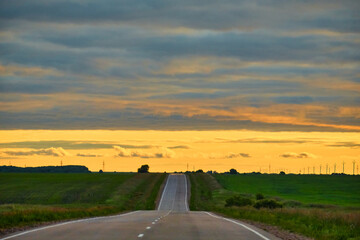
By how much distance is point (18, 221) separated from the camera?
38062 mm

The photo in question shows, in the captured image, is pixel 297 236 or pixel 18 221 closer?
pixel 297 236

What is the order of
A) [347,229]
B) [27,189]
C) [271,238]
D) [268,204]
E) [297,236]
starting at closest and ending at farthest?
[271,238] < [297,236] < [347,229] < [268,204] < [27,189]

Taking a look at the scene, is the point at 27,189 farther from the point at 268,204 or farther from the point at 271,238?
the point at 271,238

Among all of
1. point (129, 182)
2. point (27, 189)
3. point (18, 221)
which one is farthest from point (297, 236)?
point (129, 182)

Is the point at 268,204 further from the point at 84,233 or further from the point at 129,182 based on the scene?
the point at 129,182

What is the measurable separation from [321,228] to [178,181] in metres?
144

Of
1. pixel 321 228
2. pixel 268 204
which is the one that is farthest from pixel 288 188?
pixel 321 228

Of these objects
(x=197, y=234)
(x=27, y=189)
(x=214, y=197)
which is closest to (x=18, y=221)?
(x=197, y=234)

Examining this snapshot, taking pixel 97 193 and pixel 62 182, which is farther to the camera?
pixel 62 182

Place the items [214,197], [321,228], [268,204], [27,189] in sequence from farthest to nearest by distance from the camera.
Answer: [27,189] → [214,197] → [268,204] → [321,228]

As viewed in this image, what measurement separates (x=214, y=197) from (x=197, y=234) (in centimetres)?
10797

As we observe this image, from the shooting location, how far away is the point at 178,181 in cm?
17925

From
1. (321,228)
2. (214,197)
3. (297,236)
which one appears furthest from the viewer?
(214,197)

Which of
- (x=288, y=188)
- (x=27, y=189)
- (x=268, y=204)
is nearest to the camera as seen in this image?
(x=268, y=204)
